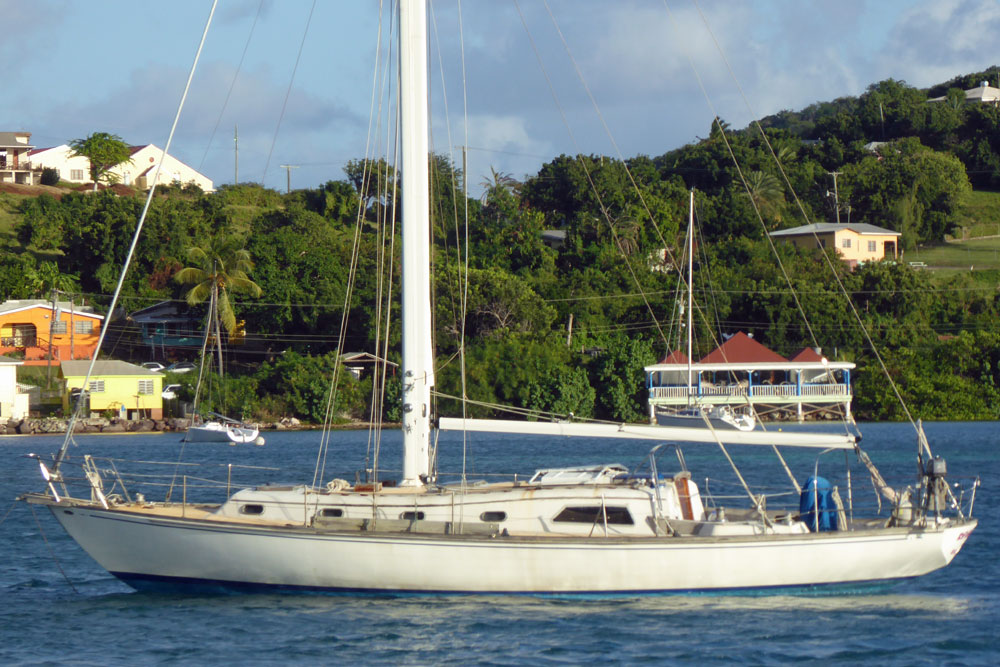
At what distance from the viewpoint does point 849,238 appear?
9544 centimetres

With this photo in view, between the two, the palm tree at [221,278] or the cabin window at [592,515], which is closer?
the cabin window at [592,515]

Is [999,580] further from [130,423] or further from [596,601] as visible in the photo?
[130,423]

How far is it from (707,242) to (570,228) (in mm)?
11568

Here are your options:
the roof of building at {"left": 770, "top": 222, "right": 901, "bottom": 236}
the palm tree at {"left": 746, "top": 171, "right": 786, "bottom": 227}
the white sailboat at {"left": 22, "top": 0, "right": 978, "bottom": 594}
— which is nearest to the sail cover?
the white sailboat at {"left": 22, "top": 0, "right": 978, "bottom": 594}

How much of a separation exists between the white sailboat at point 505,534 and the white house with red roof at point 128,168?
10857 centimetres

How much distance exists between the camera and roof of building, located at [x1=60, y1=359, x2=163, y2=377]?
68500 millimetres

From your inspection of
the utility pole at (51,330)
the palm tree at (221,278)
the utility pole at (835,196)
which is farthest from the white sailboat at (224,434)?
the utility pole at (835,196)

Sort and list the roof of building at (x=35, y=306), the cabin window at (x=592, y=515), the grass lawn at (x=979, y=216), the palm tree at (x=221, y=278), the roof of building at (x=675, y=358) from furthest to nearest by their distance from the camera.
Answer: the grass lawn at (x=979, y=216) → the roof of building at (x=35, y=306) → the palm tree at (x=221, y=278) → the roof of building at (x=675, y=358) → the cabin window at (x=592, y=515)

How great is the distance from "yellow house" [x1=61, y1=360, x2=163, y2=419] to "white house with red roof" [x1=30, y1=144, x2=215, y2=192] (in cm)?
5594

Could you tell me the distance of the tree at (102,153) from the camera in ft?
385

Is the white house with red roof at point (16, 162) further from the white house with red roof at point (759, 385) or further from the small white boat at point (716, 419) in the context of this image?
the small white boat at point (716, 419)

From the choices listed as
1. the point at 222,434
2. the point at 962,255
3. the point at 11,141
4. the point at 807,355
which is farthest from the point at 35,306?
the point at 962,255

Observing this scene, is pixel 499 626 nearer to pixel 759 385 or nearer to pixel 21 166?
pixel 759 385

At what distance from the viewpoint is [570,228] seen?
305 feet
